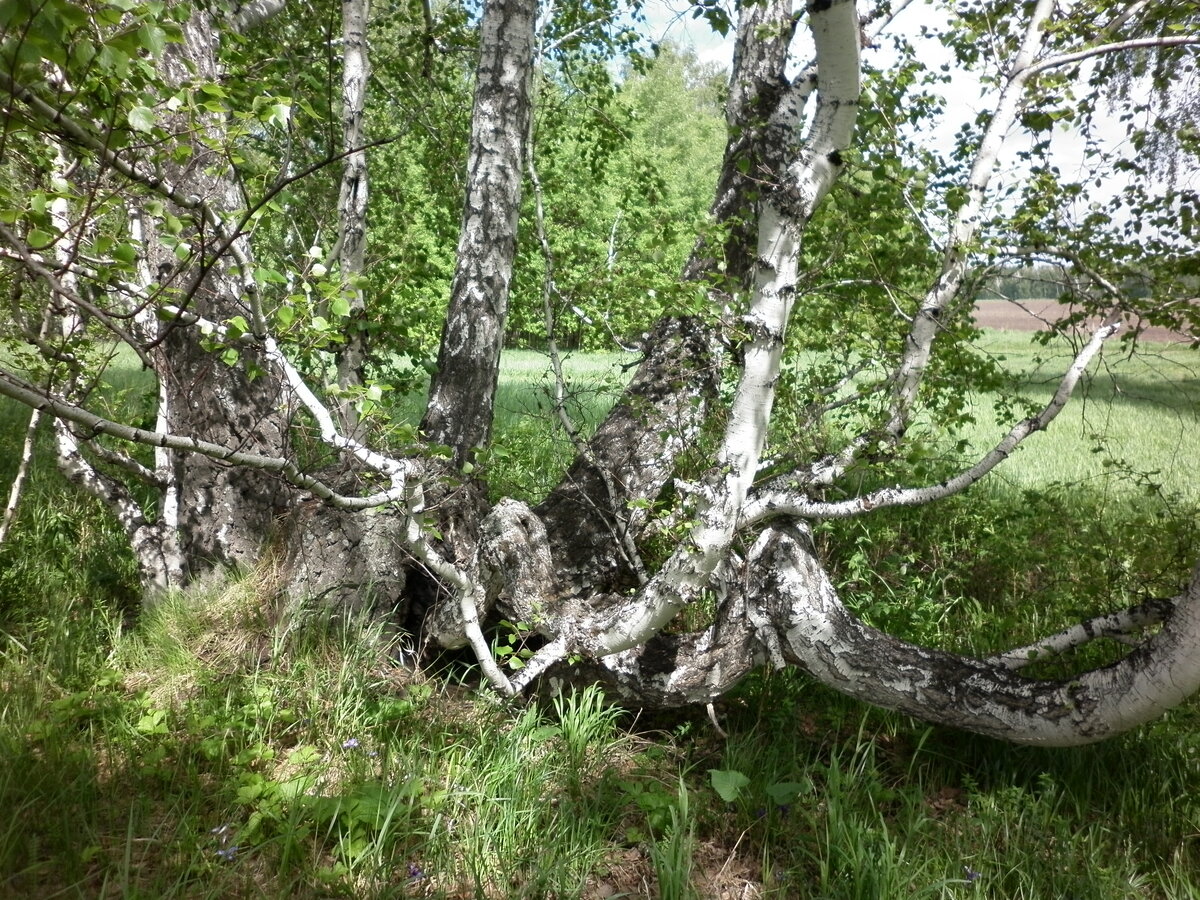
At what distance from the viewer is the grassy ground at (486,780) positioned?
2.57m

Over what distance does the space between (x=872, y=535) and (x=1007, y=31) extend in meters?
3.20

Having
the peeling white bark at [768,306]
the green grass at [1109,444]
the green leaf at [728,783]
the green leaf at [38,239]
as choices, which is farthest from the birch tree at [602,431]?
the green grass at [1109,444]

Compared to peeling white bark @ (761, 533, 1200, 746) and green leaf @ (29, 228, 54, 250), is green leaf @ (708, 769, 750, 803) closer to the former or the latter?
peeling white bark @ (761, 533, 1200, 746)

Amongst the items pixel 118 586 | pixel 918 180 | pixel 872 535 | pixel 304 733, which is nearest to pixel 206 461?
pixel 118 586

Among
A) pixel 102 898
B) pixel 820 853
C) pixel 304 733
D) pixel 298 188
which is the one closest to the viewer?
pixel 102 898

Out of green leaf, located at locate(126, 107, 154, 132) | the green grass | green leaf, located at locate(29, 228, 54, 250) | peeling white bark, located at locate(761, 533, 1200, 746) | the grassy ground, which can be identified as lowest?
the grassy ground

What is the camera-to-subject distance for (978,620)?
439cm

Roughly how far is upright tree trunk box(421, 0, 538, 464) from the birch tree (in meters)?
0.01

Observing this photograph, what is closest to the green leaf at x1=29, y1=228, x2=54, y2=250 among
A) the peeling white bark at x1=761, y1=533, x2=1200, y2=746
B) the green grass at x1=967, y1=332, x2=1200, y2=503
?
the peeling white bark at x1=761, y1=533, x2=1200, y2=746

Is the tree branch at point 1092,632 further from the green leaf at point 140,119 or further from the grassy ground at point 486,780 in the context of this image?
the green leaf at point 140,119

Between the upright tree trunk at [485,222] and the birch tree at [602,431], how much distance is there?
0.01 metres

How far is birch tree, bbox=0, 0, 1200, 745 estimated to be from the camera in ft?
8.78

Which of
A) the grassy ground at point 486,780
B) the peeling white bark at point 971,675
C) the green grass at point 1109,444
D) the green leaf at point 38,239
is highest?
the green leaf at point 38,239

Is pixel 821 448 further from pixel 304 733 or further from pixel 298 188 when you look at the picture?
pixel 298 188
